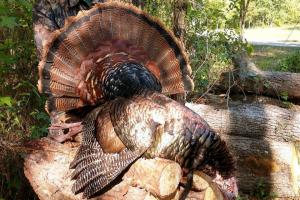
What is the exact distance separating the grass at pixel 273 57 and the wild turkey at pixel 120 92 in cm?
774

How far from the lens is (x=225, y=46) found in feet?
26.1

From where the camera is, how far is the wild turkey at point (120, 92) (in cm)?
256

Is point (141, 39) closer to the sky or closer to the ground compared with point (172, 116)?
closer to the sky

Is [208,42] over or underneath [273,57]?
over

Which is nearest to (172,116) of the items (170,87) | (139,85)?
(139,85)

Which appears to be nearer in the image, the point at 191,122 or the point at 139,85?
the point at 191,122

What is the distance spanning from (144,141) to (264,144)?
10.5 ft

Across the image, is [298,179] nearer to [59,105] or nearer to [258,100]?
[258,100]

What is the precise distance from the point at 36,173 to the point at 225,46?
560 centimetres

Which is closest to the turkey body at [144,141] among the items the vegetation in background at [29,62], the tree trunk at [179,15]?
the vegetation in background at [29,62]

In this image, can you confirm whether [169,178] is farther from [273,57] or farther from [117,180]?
[273,57]

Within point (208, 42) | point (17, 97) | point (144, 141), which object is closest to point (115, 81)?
point (144, 141)

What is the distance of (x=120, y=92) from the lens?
3.09 metres

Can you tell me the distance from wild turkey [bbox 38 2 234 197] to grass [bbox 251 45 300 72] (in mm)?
7738
